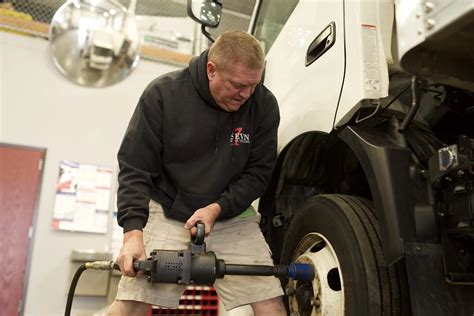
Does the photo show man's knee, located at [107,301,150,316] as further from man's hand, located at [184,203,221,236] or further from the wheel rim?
the wheel rim

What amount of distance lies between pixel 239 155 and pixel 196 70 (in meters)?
0.45

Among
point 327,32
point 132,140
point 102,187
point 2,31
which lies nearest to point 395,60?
point 327,32

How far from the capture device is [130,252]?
1.58m

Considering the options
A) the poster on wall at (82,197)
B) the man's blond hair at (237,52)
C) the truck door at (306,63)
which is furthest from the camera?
the poster on wall at (82,197)

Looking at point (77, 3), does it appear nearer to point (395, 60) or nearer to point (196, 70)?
point (196, 70)

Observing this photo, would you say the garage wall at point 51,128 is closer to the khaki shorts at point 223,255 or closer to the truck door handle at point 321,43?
the khaki shorts at point 223,255

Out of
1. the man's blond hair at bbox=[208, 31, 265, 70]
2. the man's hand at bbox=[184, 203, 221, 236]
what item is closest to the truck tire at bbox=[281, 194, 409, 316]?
the man's hand at bbox=[184, 203, 221, 236]

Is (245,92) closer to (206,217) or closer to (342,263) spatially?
(206,217)

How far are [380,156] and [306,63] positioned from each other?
2.72 feet

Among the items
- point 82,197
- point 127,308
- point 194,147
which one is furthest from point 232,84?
point 82,197

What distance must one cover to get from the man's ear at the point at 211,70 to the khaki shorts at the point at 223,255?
0.64 meters

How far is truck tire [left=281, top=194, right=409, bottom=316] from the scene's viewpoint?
1306mm

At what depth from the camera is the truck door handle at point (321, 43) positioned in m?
1.70

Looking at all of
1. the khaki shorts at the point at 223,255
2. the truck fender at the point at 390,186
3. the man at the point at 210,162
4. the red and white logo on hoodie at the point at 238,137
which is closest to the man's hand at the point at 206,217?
the man at the point at 210,162
